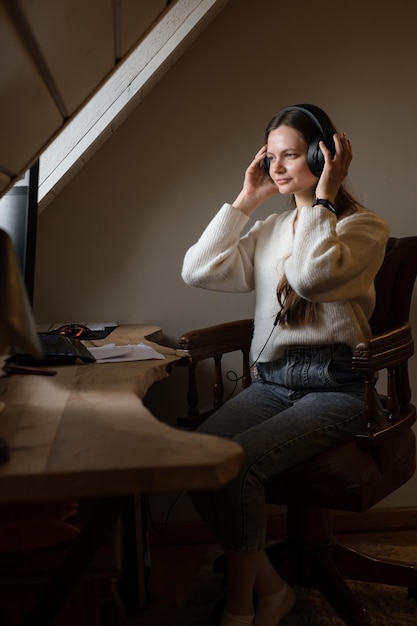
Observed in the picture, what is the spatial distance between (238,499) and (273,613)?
11.7 inches

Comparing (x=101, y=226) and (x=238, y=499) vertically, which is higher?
(x=101, y=226)

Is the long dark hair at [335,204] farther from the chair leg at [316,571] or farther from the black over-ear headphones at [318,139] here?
the chair leg at [316,571]

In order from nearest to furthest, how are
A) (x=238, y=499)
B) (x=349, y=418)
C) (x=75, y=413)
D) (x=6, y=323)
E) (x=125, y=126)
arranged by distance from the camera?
(x=6, y=323) → (x=75, y=413) → (x=238, y=499) → (x=349, y=418) → (x=125, y=126)

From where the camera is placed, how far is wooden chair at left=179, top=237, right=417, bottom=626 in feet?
5.75

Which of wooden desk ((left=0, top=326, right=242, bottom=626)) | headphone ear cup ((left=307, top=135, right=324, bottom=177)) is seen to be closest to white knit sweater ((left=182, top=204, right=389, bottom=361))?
headphone ear cup ((left=307, top=135, right=324, bottom=177))

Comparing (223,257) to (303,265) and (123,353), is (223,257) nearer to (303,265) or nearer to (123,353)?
(303,265)

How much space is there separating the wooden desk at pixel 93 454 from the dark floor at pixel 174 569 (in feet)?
3.35

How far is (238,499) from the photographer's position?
1.69 meters

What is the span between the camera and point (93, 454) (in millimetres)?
914

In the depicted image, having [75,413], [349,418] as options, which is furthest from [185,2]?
[75,413]

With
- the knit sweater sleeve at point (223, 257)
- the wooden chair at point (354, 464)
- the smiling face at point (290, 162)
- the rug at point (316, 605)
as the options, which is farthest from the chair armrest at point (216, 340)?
the rug at point (316, 605)

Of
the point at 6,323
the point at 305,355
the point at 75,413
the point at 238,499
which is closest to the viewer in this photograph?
the point at 6,323

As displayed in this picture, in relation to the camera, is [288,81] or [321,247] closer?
[321,247]

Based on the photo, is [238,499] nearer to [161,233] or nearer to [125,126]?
[161,233]
